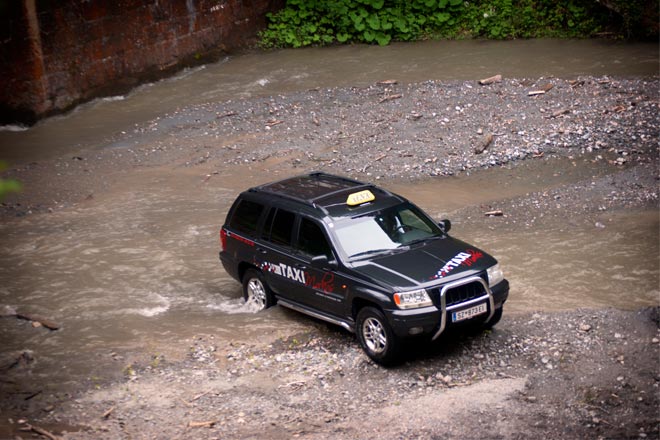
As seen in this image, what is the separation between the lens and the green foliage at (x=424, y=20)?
2416 centimetres

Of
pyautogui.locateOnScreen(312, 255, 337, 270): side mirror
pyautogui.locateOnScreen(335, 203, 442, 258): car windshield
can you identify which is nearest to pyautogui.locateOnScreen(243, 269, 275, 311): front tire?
pyautogui.locateOnScreen(312, 255, 337, 270): side mirror

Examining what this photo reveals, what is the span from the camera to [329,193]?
10695 millimetres

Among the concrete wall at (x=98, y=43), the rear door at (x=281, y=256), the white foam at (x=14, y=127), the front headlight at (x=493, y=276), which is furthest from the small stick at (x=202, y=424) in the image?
the white foam at (x=14, y=127)

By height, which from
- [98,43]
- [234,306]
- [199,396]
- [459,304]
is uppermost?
[98,43]

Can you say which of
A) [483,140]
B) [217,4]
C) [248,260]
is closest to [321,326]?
[248,260]

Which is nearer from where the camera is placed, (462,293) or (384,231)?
(462,293)

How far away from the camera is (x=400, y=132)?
17.9 m

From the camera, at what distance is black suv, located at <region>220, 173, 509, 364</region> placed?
9.02 meters

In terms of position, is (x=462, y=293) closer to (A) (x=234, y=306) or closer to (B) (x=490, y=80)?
(A) (x=234, y=306)

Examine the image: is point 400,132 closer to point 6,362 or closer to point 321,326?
point 321,326

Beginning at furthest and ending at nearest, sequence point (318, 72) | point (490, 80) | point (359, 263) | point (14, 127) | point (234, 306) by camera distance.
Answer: point (318, 72) → point (14, 127) → point (490, 80) → point (234, 306) → point (359, 263)

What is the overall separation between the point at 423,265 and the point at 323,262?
45.3 inches

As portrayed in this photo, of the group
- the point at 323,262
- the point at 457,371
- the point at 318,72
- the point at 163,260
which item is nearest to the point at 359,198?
the point at 323,262

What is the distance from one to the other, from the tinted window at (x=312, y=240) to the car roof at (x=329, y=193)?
0.75 ft
